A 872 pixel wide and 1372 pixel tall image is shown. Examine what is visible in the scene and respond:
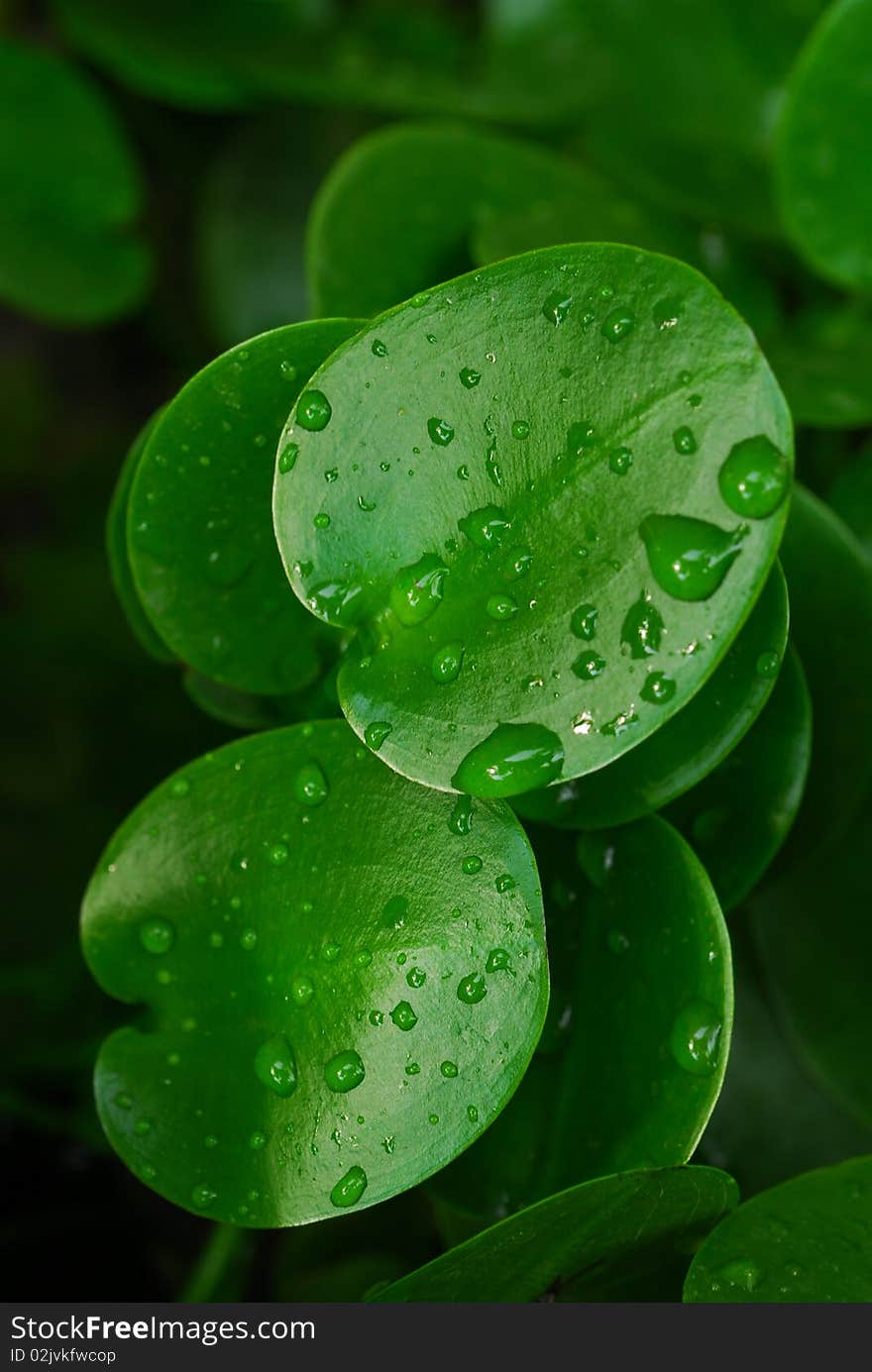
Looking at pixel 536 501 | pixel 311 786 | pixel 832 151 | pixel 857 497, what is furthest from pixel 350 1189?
pixel 832 151

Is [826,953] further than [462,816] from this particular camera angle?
Yes

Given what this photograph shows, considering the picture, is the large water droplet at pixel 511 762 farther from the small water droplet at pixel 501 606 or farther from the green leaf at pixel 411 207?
the green leaf at pixel 411 207

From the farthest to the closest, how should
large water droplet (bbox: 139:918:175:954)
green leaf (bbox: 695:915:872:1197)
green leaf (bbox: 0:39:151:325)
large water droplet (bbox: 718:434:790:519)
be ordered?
1. green leaf (bbox: 0:39:151:325)
2. green leaf (bbox: 695:915:872:1197)
3. large water droplet (bbox: 139:918:175:954)
4. large water droplet (bbox: 718:434:790:519)

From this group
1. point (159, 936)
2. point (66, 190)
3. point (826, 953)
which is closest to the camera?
point (159, 936)

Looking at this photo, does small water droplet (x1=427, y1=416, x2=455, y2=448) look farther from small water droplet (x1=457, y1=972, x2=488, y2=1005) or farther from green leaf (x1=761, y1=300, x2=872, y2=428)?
green leaf (x1=761, y1=300, x2=872, y2=428)

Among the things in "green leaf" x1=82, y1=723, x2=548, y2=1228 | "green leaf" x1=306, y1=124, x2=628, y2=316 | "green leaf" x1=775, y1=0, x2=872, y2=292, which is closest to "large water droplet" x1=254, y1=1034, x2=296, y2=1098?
"green leaf" x1=82, y1=723, x2=548, y2=1228

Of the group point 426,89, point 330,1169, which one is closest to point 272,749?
point 330,1169

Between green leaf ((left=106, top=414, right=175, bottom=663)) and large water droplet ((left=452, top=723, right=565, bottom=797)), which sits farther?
green leaf ((left=106, top=414, right=175, bottom=663))

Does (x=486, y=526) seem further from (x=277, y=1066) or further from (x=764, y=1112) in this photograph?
(x=764, y=1112)
